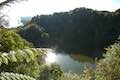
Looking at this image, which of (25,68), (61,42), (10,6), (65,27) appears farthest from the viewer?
(65,27)

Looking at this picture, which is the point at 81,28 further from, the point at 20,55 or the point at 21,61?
the point at 20,55

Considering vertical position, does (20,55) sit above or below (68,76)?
above

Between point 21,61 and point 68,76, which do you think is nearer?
point 21,61

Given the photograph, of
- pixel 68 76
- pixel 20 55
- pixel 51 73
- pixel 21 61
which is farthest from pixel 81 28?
pixel 20 55

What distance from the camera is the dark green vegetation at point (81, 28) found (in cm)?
10412

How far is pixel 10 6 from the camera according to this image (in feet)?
15.2

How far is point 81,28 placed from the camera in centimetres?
A: 11231

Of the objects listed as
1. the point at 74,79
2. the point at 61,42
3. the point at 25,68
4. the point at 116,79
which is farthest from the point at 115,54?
the point at 61,42

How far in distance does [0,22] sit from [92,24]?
351ft

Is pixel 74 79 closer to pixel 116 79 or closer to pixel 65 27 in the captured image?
pixel 116 79

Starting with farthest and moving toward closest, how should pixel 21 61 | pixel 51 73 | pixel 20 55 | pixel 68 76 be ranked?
pixel 51 73 → pixel 68 76 → pixel 21 61 → pixel 20 55

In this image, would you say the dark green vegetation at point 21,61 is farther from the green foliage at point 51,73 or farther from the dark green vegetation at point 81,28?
the dark green vegetation at point 81,28

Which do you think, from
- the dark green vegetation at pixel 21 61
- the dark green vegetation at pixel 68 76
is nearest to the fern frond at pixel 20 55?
the dark green vegetation at pixel 21 61

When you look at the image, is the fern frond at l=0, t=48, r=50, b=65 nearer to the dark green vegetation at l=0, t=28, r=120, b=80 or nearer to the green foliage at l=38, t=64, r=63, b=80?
the dark green vegetation at l=0, t=28, r=120, b=80
